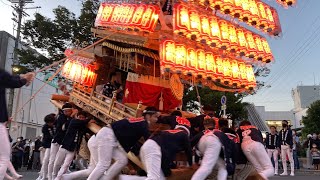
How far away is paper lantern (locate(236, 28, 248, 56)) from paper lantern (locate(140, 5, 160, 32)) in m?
2.99

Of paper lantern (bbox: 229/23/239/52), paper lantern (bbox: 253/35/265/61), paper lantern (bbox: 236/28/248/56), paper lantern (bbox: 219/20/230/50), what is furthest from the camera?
paper lantern (bbox: 253/35/265/61)

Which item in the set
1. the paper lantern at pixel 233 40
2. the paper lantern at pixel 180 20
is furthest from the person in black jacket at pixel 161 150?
the paper lantern at pixel 233 40

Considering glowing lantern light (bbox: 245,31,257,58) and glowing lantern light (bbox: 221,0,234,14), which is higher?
glowing lantern light (bbox: 221,0,234,14)

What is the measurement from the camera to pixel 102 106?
32.2 ft

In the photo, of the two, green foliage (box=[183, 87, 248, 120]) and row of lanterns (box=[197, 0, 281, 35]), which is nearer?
row of lanterns (box=[197, 0, 281, 35])

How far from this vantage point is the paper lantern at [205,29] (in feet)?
32.3

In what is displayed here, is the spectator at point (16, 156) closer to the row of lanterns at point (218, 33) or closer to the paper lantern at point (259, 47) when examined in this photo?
the row of lanterns at point (218, 33)

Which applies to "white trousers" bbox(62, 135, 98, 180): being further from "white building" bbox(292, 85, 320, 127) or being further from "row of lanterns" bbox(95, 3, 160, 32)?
"white building" bbox(292, 85, 320, 127)

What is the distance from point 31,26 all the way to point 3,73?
1669 cm

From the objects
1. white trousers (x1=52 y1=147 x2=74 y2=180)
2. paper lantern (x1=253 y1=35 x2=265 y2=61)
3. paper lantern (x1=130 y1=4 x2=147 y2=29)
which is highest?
paper lantern (x1=130 y1=4 x2=147 y2=29)

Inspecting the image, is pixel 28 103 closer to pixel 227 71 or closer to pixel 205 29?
pixel 227 71

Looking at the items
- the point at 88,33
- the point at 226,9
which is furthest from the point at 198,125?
the point at 88,33

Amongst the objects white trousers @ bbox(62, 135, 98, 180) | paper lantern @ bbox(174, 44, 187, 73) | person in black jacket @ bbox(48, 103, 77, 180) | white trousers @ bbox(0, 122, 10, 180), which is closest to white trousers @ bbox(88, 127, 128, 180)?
white trousers @ bbox(62, 135, 98, 180)

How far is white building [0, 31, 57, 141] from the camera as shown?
25094mm
